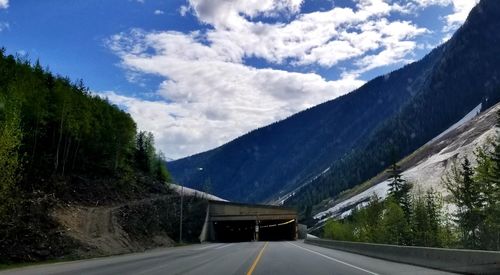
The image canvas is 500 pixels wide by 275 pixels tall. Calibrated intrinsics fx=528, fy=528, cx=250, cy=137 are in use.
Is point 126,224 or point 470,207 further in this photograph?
point 126,224

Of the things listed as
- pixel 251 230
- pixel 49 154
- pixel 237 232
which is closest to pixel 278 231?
→ pixel 251 230

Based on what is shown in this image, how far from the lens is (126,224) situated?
60.0 m

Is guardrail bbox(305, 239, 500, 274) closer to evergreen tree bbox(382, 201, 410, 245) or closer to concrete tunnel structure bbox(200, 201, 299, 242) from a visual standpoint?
evergreen tree bbox(382, 201, 410, 245)

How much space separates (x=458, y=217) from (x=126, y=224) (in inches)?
1600

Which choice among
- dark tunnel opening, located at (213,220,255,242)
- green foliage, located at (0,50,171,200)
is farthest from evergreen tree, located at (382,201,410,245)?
dark tunnel opening, located at (213,220,255,242)

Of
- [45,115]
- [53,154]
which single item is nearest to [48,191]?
[45,115]

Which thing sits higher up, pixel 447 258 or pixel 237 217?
pixel 237 217

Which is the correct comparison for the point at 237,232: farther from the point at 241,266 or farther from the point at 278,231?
the point at 241,266

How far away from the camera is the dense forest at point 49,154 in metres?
36.1

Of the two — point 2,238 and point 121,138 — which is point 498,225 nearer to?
point 2,238

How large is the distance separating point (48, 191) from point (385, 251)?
41008 millimetres

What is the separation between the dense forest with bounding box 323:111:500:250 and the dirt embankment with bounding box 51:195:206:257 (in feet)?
95.4

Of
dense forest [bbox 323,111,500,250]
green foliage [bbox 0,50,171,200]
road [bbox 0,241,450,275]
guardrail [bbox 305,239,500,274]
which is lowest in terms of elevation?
road [bbox 0,241,450,275]

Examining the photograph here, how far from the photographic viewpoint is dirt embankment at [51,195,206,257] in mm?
46303
